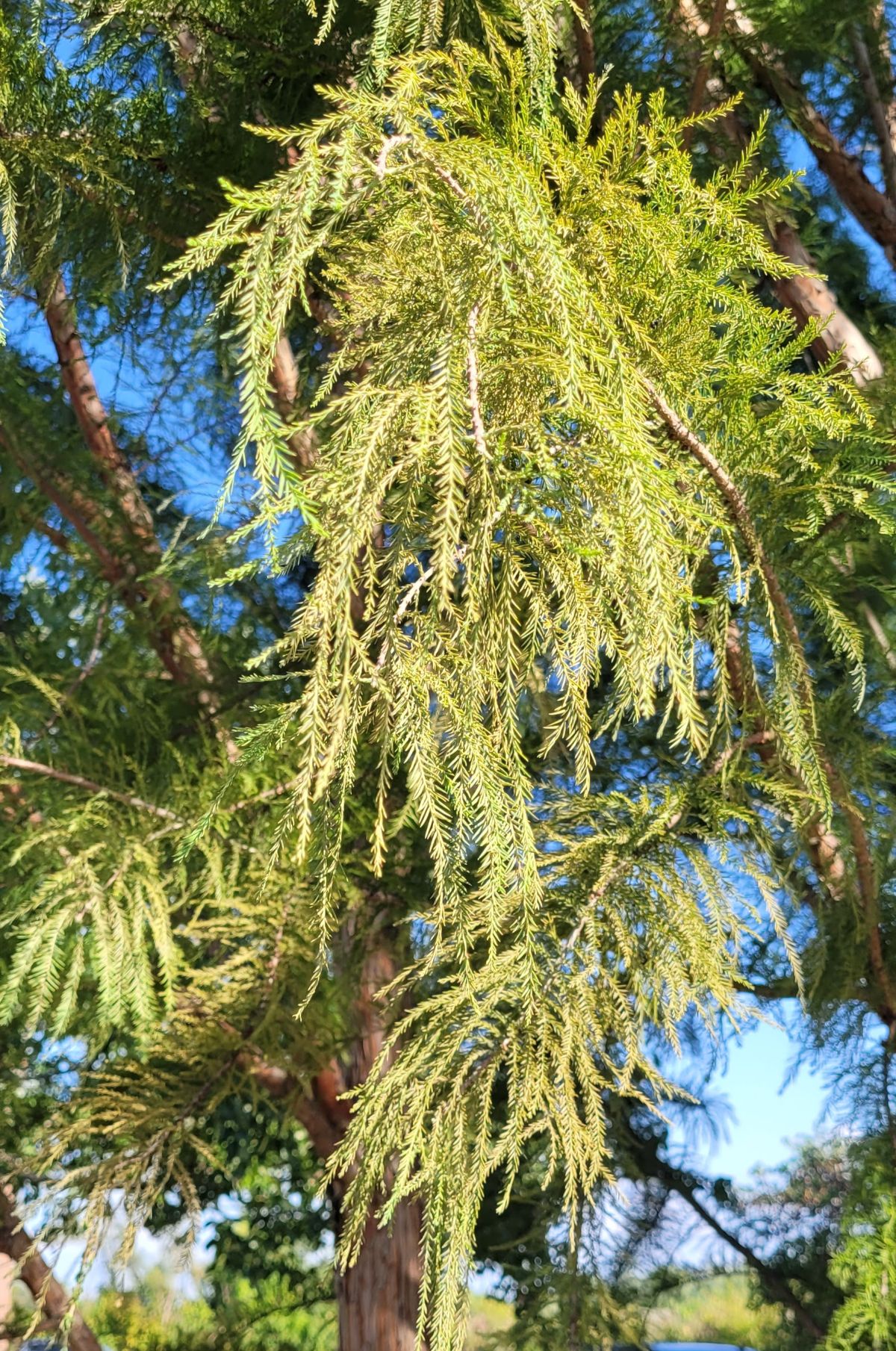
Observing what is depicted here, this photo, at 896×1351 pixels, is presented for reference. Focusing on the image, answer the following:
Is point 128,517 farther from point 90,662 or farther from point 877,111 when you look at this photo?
point 877,111

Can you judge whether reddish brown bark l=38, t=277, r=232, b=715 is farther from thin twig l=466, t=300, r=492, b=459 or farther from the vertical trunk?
thin twig l=466, t=300, r=492, b=459

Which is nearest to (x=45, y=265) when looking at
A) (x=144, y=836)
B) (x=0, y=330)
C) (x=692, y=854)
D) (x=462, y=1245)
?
(x=0, y=330)

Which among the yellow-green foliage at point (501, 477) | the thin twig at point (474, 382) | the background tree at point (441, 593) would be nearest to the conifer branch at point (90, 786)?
the background tree at point (441, 593)

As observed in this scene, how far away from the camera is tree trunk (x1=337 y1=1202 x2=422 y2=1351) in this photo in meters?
2.10

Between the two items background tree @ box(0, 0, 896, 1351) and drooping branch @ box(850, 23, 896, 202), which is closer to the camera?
background tree @ box(0, 0, 896, 1351)

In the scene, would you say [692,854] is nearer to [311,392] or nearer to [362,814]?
[362,814]

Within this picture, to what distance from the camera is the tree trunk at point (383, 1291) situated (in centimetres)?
210

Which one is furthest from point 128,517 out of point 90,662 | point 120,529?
point 90,662

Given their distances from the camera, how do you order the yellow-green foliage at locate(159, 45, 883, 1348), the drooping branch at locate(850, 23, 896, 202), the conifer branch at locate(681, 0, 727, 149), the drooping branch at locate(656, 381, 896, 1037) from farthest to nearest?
the drooping branch at locate(850, 23, 896, 202) < the conifer branch at locate(681, 0, 727, 149) < the drooping branch at locate(656, 381, 896, 1037) < the yellow-green foliage at locate(159, 45, 883, 1348)

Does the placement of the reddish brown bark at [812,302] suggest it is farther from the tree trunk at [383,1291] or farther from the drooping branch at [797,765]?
the tree trunk at [383,1291]

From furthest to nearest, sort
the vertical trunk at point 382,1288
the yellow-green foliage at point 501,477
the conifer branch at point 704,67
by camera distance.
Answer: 1. the vertical trunk at point 382,1288
2. the conifer branch at point 704,67
3. the yellow-green foliage at point 501,477

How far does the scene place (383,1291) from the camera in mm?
2113

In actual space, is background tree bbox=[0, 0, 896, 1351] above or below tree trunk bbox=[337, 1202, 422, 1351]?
above

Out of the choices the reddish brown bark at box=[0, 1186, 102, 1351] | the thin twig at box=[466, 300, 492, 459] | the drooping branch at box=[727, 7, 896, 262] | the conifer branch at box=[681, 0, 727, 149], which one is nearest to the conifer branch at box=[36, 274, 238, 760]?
the reddish brown bark at box=[0, 1186, 102, 1351]
